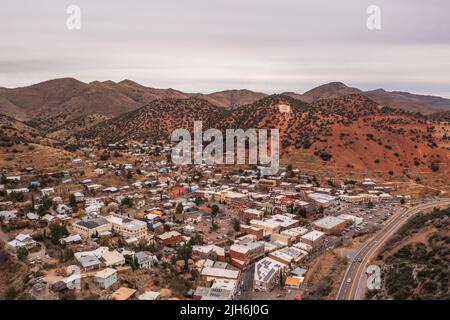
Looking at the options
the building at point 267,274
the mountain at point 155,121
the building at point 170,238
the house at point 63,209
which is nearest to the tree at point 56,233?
the house at point 63,209

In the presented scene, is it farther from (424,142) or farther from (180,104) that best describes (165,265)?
(180,104)

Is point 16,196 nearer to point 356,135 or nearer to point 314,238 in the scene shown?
point 314,238

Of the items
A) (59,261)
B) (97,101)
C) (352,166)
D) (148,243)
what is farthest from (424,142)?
(97,101)

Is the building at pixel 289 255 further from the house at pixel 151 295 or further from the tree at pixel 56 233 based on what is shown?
the tree at pixel 56 233

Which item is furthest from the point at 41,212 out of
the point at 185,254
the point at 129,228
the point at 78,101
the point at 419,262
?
the point at 78,101

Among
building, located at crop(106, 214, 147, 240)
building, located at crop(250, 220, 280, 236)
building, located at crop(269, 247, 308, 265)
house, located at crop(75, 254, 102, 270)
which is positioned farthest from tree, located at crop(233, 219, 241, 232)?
house, located at crop(75, 254, 102, 270)
